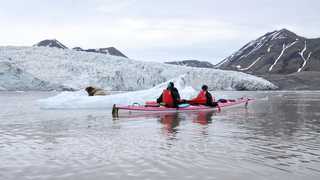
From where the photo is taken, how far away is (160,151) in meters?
8.20

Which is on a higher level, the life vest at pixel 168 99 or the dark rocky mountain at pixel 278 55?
the dark rocky mountain at pixel 278 55

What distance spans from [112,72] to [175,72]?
317 inches

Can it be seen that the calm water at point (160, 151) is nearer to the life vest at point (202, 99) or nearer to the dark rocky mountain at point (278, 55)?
the life vest at point (202, 99)

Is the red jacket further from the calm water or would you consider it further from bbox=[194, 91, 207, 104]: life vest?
the calm water

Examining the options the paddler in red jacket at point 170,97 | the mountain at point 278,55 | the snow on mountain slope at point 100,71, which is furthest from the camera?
the mountain at point 278,55

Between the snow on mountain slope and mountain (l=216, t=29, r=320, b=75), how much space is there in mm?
55825

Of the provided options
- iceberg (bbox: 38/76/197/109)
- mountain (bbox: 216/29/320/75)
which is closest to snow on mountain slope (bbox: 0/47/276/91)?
iceberg (bbox: 38/76/197/109)

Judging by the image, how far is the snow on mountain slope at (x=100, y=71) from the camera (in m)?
48.5

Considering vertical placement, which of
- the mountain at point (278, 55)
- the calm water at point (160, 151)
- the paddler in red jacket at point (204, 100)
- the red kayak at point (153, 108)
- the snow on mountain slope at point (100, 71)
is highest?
the mountain at point (278, 55)

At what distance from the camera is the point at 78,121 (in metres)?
14.2

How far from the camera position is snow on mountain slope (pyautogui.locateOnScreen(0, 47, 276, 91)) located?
48.5 m

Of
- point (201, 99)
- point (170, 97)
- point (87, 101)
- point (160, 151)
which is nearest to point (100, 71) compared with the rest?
point (87, 101)

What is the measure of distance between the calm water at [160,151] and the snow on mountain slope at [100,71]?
36585 millimetres

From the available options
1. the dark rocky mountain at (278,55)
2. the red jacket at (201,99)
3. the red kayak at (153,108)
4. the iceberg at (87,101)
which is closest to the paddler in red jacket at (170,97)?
the red kayak at (153,108)
